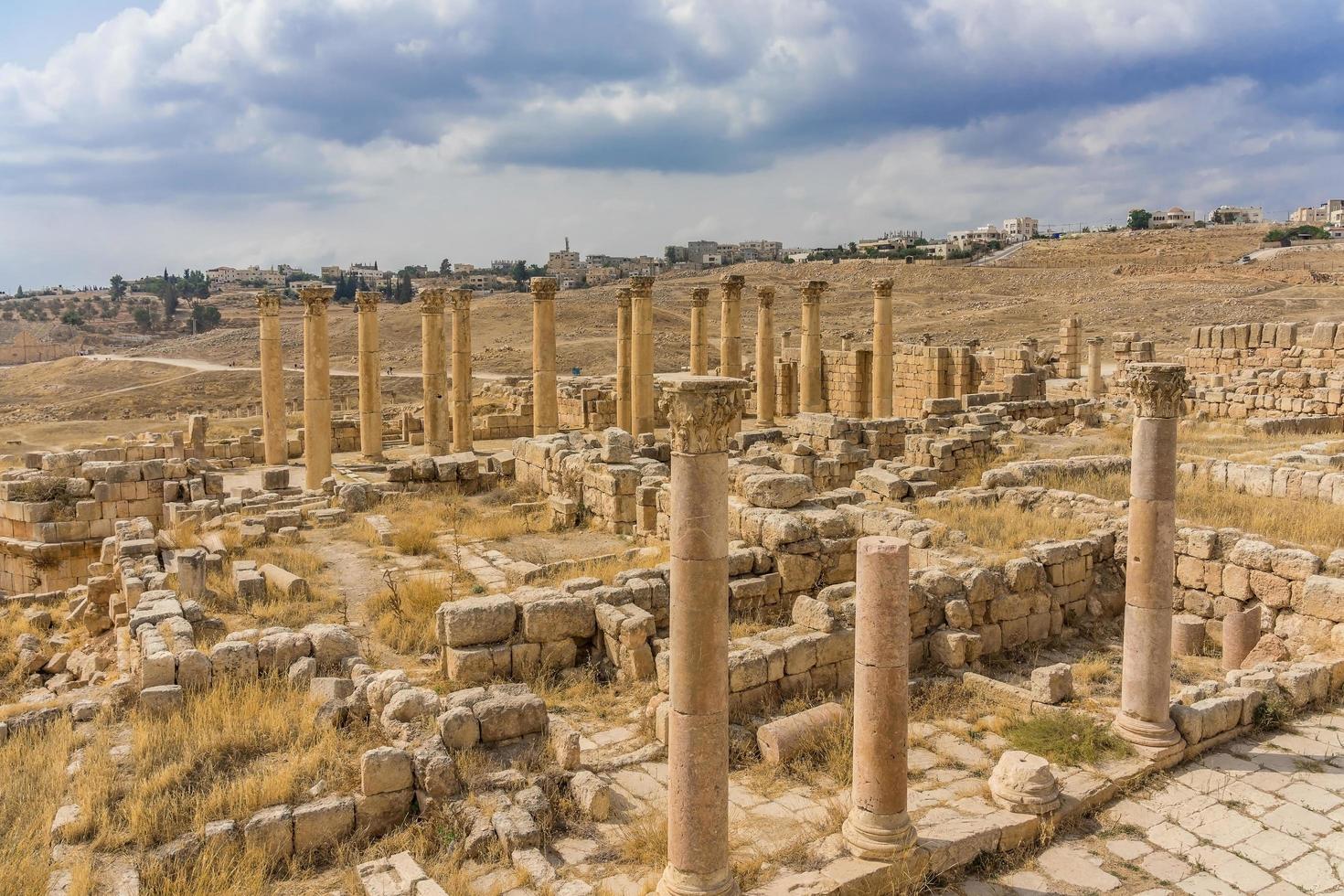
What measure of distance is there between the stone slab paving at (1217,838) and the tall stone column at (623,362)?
20.6 m

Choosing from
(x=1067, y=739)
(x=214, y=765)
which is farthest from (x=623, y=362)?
(x=214, y=765)

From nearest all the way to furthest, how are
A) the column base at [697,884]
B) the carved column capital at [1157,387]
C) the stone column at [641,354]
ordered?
the column base at [697,884] → the carved column capital at [1157,387] → the stone column at [641,354]

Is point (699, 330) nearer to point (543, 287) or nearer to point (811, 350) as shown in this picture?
point (811, 350)

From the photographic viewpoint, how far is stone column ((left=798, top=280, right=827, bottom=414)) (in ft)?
96.3

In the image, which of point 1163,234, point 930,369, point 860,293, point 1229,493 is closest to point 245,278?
point 860,293

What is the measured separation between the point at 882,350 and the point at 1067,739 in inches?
743

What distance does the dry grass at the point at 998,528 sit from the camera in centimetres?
1333

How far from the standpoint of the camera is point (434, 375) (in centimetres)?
2475

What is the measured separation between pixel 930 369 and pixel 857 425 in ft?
30.7

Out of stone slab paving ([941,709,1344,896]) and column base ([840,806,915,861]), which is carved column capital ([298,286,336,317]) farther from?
stone slab paving ([941,709,1344,896])

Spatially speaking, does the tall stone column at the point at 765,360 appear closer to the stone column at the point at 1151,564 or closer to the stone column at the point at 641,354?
the stone column at the point at 641,354

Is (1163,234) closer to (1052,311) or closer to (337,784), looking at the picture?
(1052,311)

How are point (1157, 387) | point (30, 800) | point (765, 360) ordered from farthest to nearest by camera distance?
point (765, 360), point (1157, 387), point (30, 800)

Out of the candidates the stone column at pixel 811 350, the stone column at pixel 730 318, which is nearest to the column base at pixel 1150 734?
the stone column at pixel 730 318
